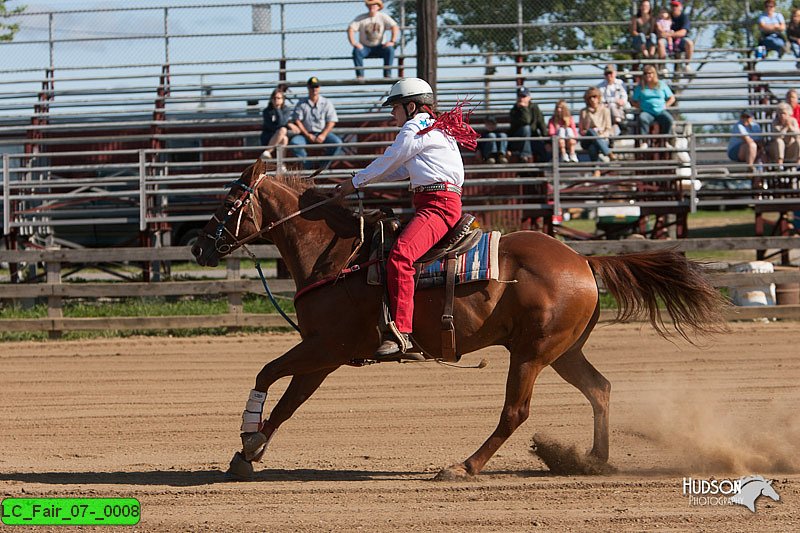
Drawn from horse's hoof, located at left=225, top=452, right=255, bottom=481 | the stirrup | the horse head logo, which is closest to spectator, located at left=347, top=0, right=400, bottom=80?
the stirrup

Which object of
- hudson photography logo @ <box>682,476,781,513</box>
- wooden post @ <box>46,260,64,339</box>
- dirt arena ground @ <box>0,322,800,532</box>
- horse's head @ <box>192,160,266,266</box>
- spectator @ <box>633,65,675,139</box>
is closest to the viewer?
dirt arena ground @ <box>0,322,800,532</box>

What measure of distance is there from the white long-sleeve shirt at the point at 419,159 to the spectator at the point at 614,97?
35.9ft

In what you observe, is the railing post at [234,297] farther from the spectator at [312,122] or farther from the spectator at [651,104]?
the spectator at [651,104]

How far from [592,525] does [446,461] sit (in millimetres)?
2179

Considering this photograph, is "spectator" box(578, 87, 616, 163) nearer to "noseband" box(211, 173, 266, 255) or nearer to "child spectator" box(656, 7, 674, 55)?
"child spectator" box(656, 7, 674, 55)

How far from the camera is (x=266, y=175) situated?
8.25m

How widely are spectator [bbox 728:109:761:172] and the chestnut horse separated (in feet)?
34.8

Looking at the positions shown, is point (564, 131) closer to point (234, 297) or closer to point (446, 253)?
point (234, 297)

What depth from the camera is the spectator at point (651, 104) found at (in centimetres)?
1813

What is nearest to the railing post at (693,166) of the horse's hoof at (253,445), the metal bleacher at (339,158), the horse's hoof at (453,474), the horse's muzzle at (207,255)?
the metal bleacher at (339,158)

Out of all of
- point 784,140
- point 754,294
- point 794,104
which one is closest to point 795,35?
point 794,104

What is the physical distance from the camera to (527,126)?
17.4m

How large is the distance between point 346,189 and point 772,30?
1513 cm

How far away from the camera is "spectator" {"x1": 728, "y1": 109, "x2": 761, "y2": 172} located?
58.7ft
